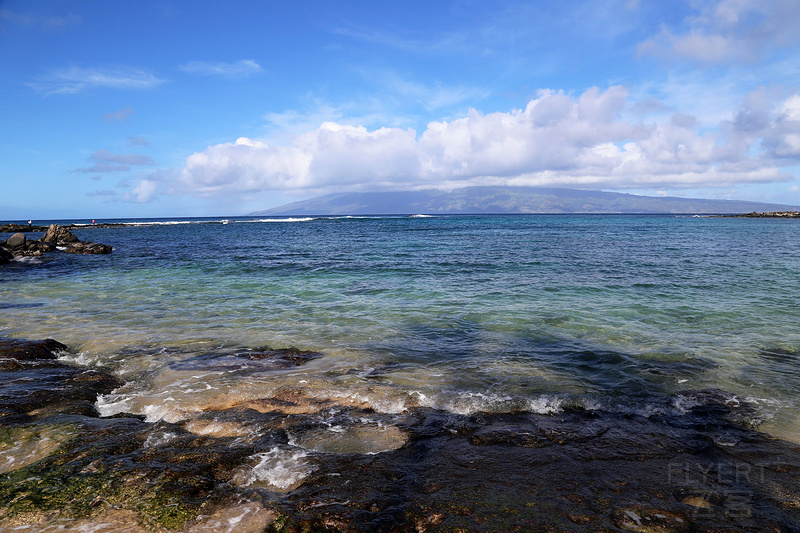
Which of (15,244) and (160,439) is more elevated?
(15,244)

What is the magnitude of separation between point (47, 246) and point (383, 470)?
5167 cm

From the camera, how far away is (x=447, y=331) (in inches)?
519

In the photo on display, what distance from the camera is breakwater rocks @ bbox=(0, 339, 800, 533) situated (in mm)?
4480

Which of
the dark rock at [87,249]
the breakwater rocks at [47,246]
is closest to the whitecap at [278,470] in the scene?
the breakwater rocks at [47,246]

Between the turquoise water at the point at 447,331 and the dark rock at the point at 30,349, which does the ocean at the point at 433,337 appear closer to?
the turquoise water at the point at 447,331

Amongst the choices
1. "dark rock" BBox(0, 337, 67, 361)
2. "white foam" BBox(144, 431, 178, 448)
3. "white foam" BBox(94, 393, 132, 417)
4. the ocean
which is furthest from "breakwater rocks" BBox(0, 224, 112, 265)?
"white foam" BBox(144, 431, 178, 448)

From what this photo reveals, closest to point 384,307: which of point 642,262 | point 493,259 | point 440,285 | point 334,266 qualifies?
point 440,285

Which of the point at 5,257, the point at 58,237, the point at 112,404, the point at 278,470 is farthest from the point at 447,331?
the point at 58,237

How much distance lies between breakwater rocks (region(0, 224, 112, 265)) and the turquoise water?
41.4 ft

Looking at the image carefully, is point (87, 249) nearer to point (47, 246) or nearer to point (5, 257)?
point (47, 246)

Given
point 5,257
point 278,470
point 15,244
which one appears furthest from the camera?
point 15,244

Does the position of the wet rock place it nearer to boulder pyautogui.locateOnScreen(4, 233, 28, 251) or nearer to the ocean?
the ocean

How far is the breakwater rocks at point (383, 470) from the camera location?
4.48m

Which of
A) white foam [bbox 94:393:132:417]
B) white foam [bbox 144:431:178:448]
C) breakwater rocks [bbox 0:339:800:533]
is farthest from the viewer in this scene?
white foam [bbox 94:393:132:417]
